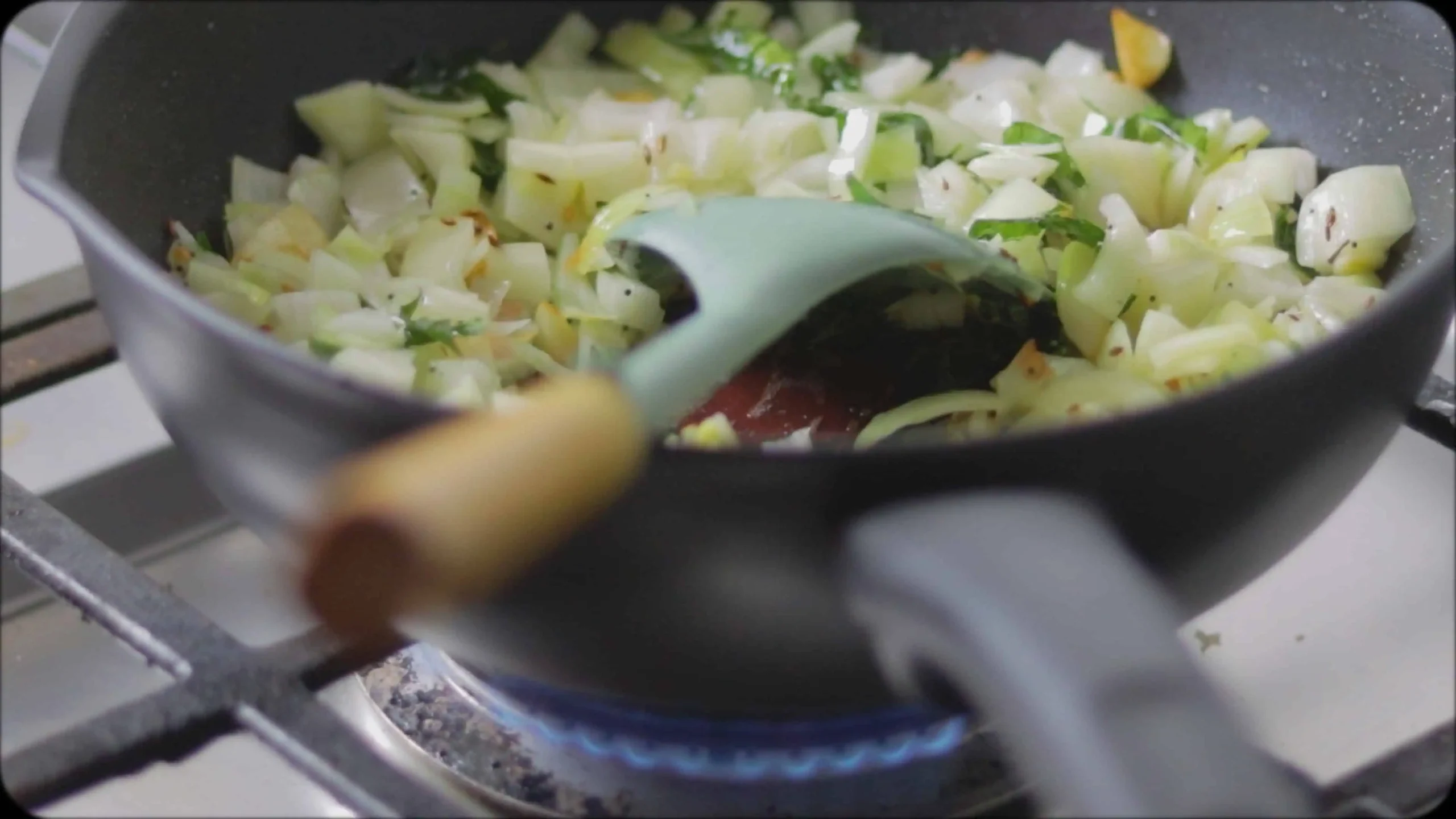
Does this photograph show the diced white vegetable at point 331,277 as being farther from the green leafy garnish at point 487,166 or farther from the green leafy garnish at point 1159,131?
the green leafy garnish at point 1159,131

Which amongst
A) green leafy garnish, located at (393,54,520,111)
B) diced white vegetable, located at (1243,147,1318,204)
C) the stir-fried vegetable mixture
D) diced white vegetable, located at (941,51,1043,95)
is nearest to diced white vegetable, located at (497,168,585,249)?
the stir-fried vegetable mixture

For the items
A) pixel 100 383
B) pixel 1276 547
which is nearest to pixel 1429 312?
pixel 1276 547

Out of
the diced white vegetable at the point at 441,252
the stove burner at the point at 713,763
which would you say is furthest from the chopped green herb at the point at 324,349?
the stove burner at the point at 713,763

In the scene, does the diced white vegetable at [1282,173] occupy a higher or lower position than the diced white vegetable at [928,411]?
higher

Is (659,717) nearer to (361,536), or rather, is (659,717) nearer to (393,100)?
(361,536)

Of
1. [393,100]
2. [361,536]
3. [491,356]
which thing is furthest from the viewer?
[393,100]

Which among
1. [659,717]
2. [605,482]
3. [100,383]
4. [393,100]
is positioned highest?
[605,482]
